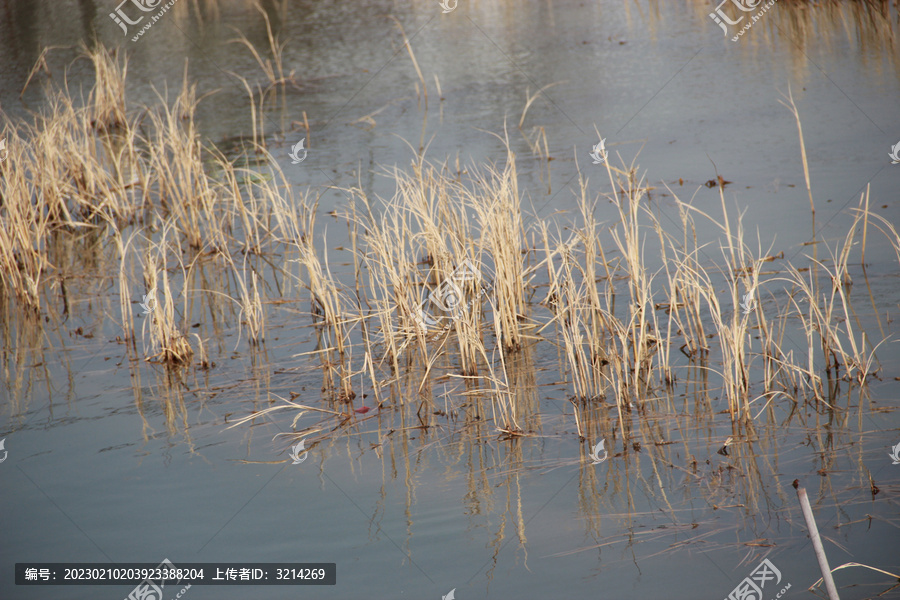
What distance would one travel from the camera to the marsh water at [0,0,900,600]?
3.03 metres

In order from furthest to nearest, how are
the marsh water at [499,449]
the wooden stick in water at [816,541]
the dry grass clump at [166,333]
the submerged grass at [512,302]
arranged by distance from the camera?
the dry grass clump at [166,333] < the submerged grass at [512,302] < the marsh water at [499,449] < the wooden stick in water at [816,541]

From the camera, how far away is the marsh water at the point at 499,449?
3.03 meters

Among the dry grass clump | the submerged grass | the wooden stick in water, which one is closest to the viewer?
the wooden stick in water

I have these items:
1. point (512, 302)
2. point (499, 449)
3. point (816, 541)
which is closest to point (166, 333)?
point (512, 302)

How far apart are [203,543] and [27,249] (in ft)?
12.1

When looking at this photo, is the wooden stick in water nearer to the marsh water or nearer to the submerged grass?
the marsh water

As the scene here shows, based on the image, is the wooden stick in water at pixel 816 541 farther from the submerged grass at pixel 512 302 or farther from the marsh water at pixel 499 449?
the submerged grass at pixel 512 302

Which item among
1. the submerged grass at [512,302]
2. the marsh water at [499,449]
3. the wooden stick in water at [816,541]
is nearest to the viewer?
the wooden stick in water at [816,541]

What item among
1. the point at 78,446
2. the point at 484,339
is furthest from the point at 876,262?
the point at 78,446

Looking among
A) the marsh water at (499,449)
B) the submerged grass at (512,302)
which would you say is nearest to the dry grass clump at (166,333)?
the submerged grass at (512,302)

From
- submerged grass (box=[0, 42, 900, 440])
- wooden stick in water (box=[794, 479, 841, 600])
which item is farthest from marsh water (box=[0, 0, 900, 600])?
wooden stick in water (box=[794, 479, 841, 600])

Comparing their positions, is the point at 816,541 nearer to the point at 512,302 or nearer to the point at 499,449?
the point at 499,449

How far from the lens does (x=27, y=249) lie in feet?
19.9

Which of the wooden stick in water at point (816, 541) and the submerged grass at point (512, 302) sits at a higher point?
the submerged grass at point (512, 302)
